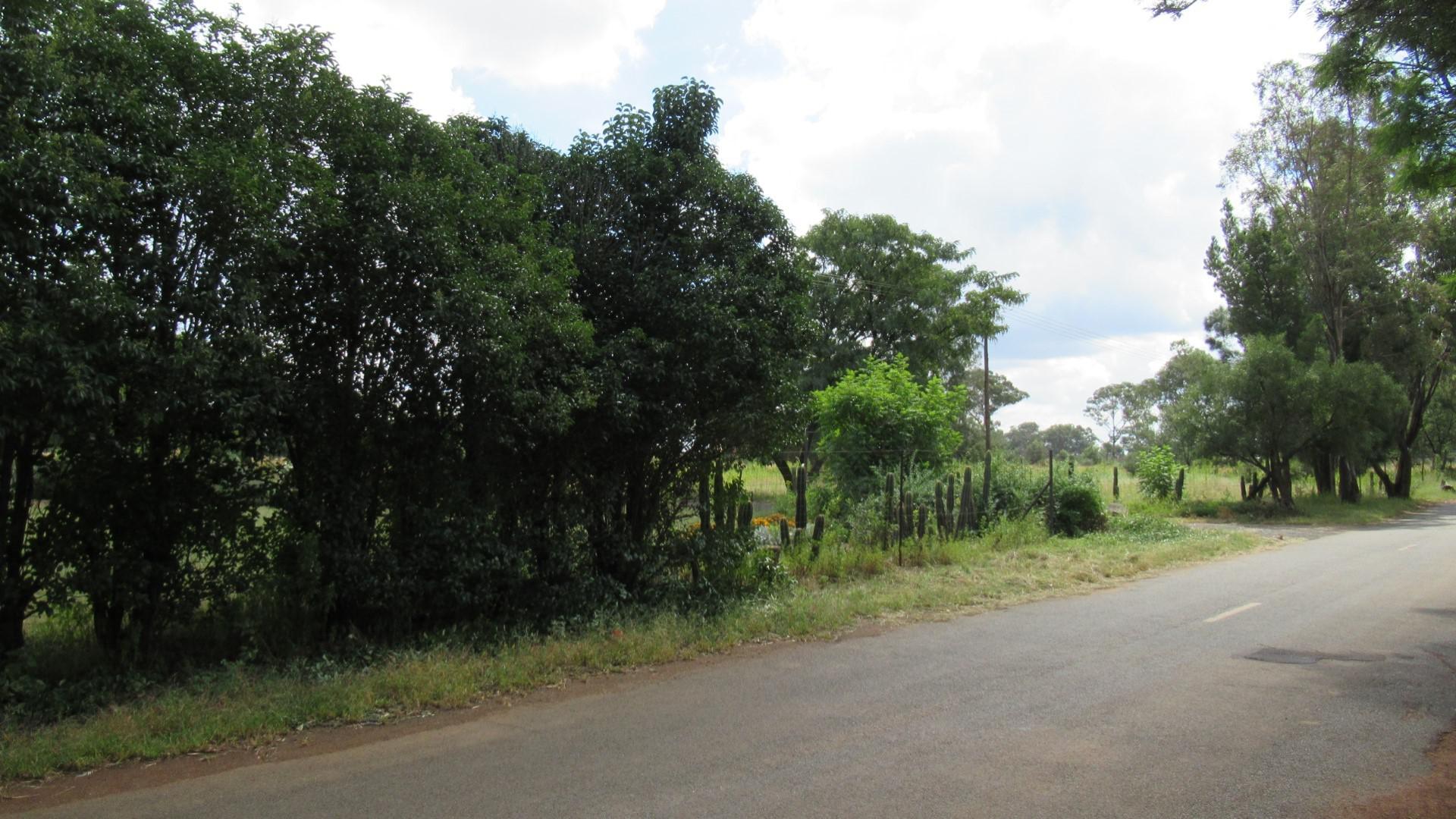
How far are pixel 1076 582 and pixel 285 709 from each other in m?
11.1

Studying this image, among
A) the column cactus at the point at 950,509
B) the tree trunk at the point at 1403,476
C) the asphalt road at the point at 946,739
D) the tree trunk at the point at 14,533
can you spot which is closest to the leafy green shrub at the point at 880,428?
the column cactus at the point at 950,509

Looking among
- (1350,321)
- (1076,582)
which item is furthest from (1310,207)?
(1076,582)

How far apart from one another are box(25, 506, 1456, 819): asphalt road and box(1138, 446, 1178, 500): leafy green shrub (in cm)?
2465

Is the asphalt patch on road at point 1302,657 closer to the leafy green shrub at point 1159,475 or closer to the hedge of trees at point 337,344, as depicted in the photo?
the hedge of trees at point 337,344

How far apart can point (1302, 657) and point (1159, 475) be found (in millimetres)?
26757

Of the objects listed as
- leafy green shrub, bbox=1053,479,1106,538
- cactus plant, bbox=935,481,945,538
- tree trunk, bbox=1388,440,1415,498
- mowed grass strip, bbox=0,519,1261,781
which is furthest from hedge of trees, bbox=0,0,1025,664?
tree trunk, bbox=1388,440,1415,498

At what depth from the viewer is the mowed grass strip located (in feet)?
20.0

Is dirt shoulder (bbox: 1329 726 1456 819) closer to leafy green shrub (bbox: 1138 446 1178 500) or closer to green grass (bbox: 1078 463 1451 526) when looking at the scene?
green grass (bbox: 1078 463 1451 526)

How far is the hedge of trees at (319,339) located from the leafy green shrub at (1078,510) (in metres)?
12.9

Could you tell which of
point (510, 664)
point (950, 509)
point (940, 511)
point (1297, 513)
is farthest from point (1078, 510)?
point (510, 664)

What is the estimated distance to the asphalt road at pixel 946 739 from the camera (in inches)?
201

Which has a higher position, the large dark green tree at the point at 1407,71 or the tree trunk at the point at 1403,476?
the large dark green tree at the point at 1407,71

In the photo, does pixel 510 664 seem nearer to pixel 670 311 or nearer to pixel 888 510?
pixel 670 311

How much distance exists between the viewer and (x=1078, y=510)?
21.3 m
